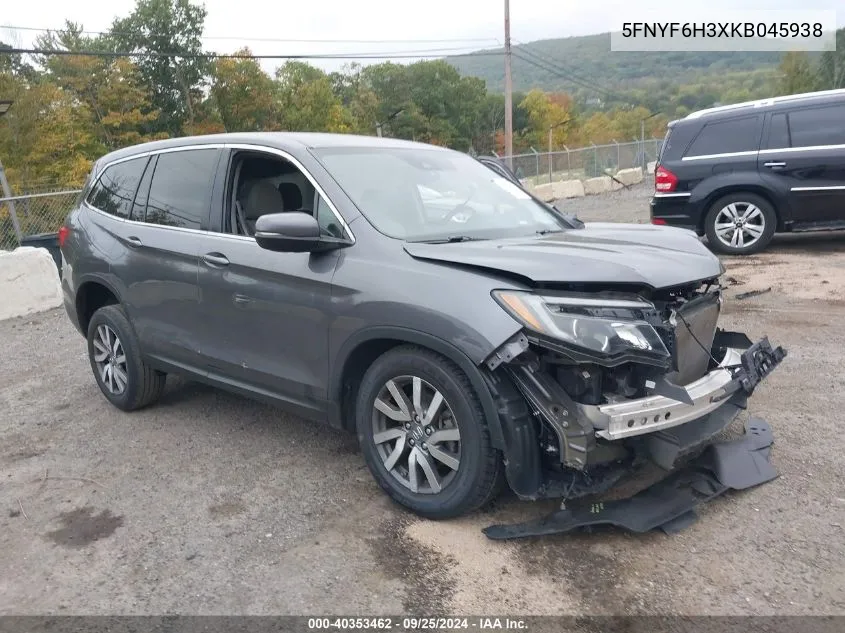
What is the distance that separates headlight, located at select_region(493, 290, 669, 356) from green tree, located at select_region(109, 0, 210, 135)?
52597 millimetres

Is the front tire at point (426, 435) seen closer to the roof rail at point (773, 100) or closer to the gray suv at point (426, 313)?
the gray suv at point (426, 313)

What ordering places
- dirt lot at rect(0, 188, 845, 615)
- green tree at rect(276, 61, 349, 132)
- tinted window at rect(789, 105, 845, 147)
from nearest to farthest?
1. dirt lot at rect(0, 188, 845, 615)
2. tinted window at rect(789, 105, 845, 147)
3. green tree at rect(276, 61, 349, 132)

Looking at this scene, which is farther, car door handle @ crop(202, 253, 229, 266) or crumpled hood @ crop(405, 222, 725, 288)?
car door handle @ crop(202, 253, 229, 266)

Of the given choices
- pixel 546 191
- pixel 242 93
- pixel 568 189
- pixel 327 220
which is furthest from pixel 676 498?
pixel 242 93

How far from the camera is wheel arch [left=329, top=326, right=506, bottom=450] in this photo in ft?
10.3

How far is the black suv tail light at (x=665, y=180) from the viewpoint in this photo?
32.9ft

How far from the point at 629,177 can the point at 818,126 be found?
20944 mm

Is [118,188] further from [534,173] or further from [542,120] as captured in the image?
[542,120]

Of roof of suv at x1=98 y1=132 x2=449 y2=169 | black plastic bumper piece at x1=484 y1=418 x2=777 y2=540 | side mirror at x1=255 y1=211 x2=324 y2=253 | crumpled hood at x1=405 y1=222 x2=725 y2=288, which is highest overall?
roof of suv at x1=98 y1=132 x2=449 y2=169

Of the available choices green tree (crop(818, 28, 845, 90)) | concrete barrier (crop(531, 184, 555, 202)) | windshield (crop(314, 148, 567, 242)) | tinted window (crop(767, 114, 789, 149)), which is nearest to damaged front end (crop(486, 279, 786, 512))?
windshield (crop(314, 148, 567, 242))

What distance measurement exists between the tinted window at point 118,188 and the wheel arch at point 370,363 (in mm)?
2248

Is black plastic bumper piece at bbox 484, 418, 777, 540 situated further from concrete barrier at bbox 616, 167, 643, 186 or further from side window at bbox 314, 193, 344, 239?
concrete barrier at bbox 616, 167, 643, 186

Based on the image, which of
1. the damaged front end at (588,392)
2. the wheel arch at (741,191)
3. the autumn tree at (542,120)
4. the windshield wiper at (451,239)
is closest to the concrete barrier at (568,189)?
the wheel arch at (741,191)

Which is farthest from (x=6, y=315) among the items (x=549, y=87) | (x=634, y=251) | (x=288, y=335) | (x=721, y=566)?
(x=549, y=87)
